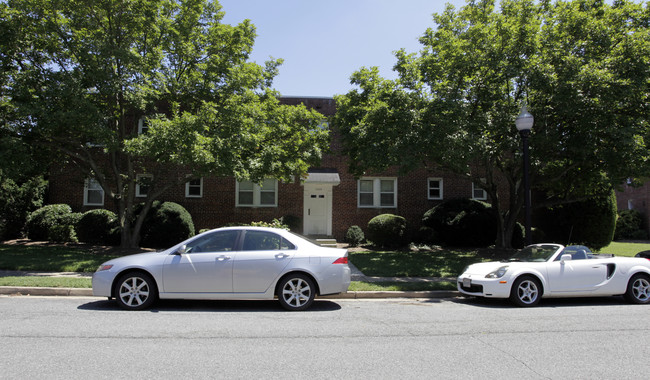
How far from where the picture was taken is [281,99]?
69.0 feet

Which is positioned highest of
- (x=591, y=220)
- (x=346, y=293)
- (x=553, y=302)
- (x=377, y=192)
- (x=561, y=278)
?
(x=377, y=192)

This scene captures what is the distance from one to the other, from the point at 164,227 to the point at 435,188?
1299 cm

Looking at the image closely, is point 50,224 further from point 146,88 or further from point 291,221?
point 291,221

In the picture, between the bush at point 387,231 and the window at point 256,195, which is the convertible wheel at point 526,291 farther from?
the window at point 256,195

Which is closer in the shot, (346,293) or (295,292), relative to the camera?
(295,292)

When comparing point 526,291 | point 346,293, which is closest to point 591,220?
point 526,291

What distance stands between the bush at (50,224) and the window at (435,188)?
16558mm

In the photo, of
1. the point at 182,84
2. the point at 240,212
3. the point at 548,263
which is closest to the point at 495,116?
the point at 548,263

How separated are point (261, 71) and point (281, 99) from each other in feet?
18.7

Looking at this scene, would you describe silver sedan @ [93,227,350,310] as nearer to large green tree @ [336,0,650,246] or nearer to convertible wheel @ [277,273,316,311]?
convertible wheel @ [277,273,316,311]

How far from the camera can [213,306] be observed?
7734mm

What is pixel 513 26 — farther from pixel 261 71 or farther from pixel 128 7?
pixel 128 7

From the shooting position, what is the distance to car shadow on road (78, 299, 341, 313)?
736 cm

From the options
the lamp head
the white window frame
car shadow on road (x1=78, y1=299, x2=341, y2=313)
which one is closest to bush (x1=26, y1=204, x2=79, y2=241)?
car shadow on road (x1=78, y1=299, x2=341, y2=313)
